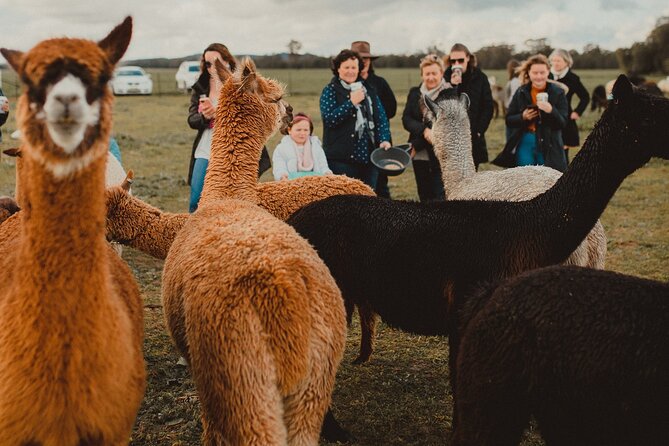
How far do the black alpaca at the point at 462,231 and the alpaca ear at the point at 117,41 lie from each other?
1.90 meters

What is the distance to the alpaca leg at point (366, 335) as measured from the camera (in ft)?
14.6

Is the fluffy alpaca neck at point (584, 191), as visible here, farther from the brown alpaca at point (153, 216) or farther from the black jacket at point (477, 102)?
the black jacket at point (477, 102)

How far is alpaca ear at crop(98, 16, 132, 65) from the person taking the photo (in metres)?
2.05

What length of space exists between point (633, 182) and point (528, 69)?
645 centimetres

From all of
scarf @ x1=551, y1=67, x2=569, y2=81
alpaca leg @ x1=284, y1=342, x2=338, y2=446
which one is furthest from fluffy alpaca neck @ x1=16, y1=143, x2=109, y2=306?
scarf @ x1=551, y1=67, x2=569, y2=81

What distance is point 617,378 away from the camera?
7.19 ft

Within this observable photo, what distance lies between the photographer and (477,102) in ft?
21.2

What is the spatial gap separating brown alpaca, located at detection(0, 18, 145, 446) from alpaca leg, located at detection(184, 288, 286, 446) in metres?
0.36

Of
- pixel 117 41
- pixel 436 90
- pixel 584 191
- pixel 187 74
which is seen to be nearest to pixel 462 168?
pixel 436 90

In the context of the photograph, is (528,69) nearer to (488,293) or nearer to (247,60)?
(247,60)

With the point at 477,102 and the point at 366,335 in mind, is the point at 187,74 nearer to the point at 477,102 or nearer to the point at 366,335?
the point at 477,102

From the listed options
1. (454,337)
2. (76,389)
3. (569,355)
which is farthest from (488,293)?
(76,389)

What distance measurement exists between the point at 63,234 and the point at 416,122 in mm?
4765

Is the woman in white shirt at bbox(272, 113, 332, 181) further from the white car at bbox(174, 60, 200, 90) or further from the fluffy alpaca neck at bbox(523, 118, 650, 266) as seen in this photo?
the white car at bbox(174, 60, 200, 90)
